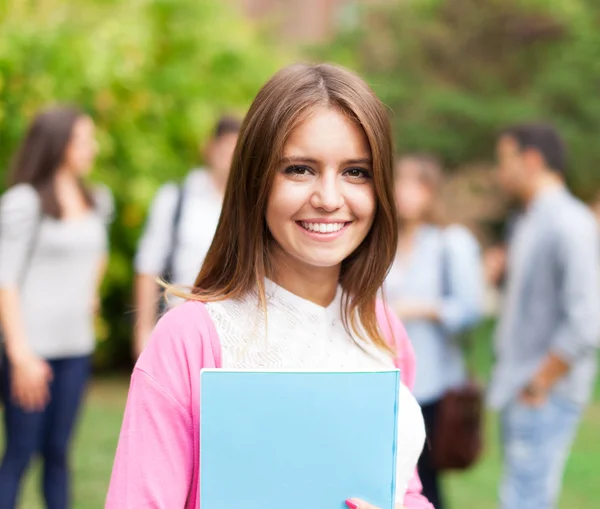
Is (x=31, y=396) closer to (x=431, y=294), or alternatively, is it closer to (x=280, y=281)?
(x=431, y=294)

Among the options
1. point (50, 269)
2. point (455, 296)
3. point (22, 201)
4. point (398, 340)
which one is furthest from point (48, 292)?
point (398, 340)

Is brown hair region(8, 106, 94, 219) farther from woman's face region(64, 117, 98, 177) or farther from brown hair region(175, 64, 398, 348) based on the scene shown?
brown hair region(175, 64, 398, 348)

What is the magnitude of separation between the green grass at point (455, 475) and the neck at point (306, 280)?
3710 mm

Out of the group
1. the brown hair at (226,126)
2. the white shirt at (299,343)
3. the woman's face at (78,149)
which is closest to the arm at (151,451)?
the white shirt at (299,343)

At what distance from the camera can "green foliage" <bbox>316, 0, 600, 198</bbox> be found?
14672 millimetres

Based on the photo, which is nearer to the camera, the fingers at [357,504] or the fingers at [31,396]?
the fingers at [357,504]

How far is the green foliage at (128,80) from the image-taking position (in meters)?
7.37

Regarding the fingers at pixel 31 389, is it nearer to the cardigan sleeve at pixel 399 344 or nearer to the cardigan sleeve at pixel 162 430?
the cardigan sleeve at pixel 399 344

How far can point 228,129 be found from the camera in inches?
169

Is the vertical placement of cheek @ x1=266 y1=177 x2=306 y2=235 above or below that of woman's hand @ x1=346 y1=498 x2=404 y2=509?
above

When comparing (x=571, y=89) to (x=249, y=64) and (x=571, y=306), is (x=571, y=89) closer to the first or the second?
(x=249, y=64)

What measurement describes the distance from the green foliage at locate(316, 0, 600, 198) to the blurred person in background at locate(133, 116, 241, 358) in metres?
10.6

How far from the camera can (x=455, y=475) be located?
6.60 metres

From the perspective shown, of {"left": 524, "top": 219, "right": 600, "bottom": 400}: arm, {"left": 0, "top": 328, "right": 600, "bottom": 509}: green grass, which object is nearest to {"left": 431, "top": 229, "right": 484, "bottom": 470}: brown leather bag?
{"left": 524, "top": 219, "right": 600, "bottom": 400}: arm
